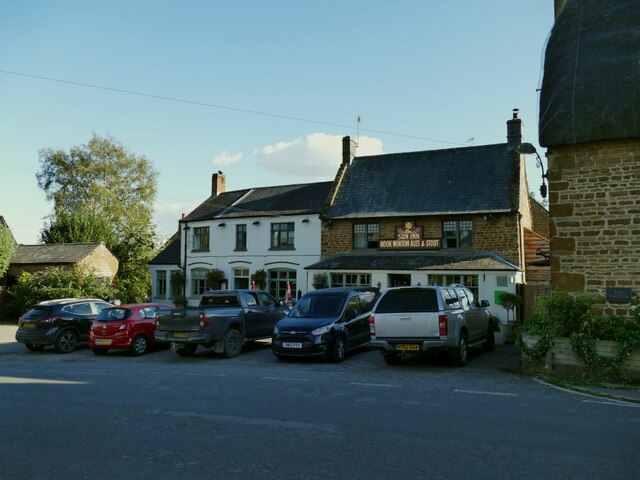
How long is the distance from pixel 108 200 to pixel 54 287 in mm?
19834

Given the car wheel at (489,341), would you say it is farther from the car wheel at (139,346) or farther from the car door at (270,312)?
the car wheel at (139,346)

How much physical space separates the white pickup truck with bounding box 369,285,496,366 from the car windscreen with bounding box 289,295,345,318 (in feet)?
6.60

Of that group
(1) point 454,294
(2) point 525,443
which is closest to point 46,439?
(2) point 525,443

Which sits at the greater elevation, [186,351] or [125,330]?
[125,330]

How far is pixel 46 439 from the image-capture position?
6.42 metres

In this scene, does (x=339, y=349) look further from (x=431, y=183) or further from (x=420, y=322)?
(x=431, y=183)

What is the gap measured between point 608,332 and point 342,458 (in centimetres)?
755

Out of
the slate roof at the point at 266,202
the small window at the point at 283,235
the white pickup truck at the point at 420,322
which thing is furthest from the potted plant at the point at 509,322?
the small window at the point at 283,235

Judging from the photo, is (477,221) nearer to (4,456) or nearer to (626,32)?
(626,32)

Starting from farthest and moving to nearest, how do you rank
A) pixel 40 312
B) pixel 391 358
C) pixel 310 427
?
pixel 40 312 < pixel 391 358 < pixel 310 427

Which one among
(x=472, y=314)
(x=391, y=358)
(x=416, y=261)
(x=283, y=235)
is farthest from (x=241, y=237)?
(x=472, y=314)

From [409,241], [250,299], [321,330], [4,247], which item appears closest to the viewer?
[321,330]

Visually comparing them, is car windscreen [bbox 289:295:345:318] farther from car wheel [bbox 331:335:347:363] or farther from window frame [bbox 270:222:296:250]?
window frame [bbox 270:222:296:250]

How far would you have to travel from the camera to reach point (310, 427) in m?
6.79
